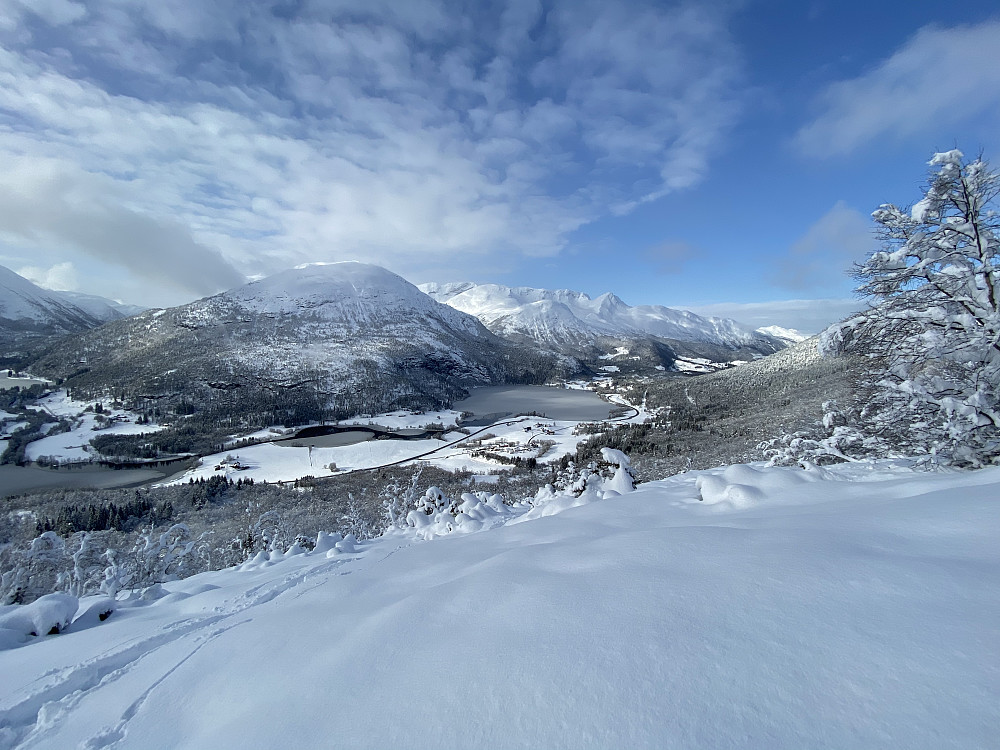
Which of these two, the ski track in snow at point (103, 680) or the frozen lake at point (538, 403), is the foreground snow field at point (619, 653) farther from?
the frozen lake at point (538, 403)

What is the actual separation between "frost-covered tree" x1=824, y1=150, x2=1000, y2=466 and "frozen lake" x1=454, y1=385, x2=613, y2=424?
92.4 m

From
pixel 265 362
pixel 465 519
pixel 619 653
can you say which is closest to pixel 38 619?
pixel 465 519

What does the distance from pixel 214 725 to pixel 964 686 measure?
4.36 m

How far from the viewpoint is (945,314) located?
22.9 feet

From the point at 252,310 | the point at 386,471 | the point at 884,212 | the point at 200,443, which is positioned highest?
the point at 252,310

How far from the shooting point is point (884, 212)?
24.6ft

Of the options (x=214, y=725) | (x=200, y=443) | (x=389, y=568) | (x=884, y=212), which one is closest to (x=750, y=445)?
(x=884, y=212)

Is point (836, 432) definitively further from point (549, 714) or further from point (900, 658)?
point (549, 714)

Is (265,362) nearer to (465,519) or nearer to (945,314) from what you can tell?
(465,519)

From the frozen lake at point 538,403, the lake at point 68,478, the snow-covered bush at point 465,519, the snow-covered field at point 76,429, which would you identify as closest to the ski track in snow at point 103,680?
the snow-covered bush at point 465,519

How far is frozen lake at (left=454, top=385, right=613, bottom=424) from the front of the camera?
364 ft

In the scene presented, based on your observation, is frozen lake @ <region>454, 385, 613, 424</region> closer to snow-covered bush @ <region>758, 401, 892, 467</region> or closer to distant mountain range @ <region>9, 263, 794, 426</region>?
distant mountain range @ <region>9, 263, 794, 426</region>

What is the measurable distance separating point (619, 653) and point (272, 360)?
6116 inches

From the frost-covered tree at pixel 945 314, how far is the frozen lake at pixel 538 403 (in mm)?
92426
